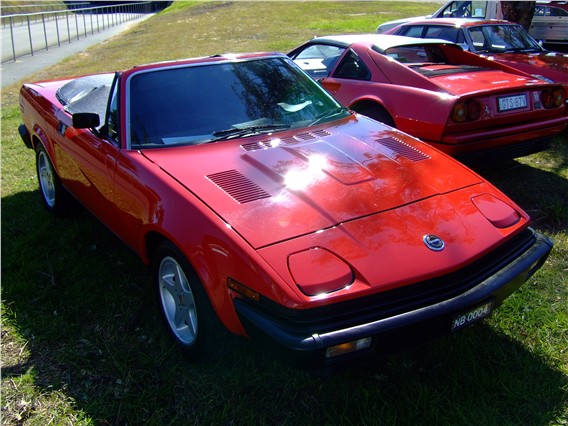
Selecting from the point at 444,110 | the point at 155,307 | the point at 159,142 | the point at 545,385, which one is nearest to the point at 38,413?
the point at 155,307

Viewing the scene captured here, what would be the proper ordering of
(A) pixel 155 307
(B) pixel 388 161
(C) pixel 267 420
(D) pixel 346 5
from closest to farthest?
1. (C) pixel 267 420
2. (B) pixel 388 161
3. (A) pixel 155 307
4. (D) pixel 346 5

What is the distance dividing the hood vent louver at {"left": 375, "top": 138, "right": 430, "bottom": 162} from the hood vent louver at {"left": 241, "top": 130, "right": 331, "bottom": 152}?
0.37 metres

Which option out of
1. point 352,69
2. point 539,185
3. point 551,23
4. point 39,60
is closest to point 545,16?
point 551,23

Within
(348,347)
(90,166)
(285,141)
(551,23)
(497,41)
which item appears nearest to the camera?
(348,347)

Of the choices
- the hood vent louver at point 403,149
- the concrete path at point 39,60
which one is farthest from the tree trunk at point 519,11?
the concrete path at point 39,60

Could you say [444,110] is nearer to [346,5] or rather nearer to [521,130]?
[521,130]

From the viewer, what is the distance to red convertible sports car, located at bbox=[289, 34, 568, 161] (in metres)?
4.66

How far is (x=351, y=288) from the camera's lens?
7.28 ft

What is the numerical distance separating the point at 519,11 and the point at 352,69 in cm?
503

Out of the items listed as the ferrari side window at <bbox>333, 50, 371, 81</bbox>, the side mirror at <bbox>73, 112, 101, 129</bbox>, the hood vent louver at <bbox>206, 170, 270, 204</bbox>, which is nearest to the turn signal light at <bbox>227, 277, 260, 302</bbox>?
the hood vent louver at <bbox>206, 170, 270, 204</bbox>

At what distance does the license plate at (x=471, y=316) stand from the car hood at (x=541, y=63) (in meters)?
Result: 4.69

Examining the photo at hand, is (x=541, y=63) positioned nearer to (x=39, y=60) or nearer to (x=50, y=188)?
(x=50, y=188)

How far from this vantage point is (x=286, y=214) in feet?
8.38

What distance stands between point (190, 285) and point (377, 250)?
930mm
